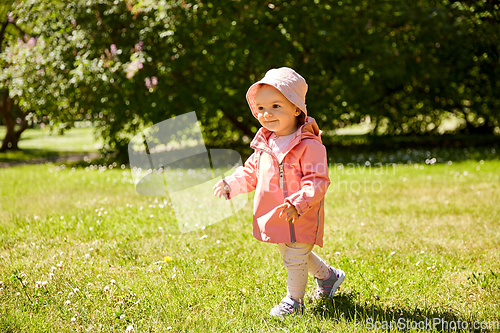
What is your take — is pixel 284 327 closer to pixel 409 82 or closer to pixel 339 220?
pixel 339 220

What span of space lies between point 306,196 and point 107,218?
3.54 metres

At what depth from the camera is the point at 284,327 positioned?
2787mm

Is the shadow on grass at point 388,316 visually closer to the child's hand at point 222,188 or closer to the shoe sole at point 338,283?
the shoe sole at point 338,283

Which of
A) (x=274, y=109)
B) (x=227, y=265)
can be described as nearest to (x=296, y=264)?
(x=274, y=109)

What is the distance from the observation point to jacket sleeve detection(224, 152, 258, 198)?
309cm

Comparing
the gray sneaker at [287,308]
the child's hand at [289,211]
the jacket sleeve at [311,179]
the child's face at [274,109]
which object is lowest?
the gray sneaker at [287,308]

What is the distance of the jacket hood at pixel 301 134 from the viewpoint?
286cm

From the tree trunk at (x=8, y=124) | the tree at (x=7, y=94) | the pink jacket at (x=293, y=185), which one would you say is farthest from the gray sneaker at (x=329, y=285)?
the tree trunk at (x=8, y=124)

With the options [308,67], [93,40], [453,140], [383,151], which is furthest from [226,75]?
[453,140]

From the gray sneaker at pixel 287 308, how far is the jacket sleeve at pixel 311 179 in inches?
27.0

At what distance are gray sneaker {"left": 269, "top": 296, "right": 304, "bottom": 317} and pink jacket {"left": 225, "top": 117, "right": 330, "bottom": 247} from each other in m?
0.44

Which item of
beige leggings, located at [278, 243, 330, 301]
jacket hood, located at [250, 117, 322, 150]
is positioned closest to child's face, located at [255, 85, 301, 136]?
jacket hood, located at [250, 117, 322, 150]

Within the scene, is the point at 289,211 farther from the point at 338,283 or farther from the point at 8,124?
the point at 8,124

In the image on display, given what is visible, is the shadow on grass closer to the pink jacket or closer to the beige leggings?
the beige leggings
